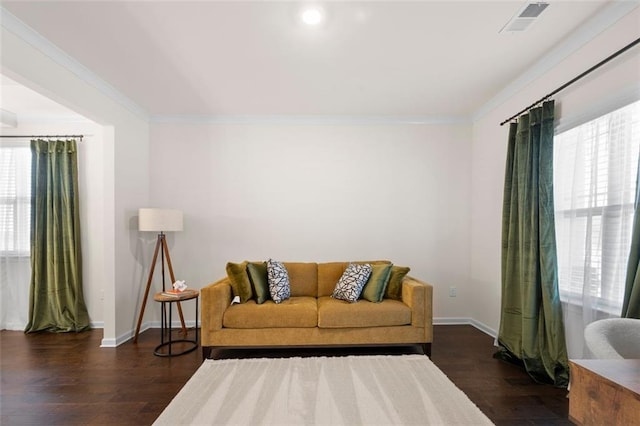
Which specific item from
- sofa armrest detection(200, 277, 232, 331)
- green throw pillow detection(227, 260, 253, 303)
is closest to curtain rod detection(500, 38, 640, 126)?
green throw pillow detection(227, 260, 253, 303)

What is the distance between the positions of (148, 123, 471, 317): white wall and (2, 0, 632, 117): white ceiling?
1.89 ft

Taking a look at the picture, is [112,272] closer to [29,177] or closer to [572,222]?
[29,177]

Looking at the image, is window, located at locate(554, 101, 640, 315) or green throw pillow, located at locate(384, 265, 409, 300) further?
green throw pillow, located at locate(384, 265, 409, 300)

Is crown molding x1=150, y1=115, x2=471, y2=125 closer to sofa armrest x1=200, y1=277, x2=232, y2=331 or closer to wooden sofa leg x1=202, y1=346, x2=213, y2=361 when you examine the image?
sofa armrest x1=200, y1=277, x2=232, y2=331

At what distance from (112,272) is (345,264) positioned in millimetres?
2543

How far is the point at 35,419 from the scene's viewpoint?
2195 mm

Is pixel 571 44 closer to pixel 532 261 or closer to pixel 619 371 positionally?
pixel 532 261

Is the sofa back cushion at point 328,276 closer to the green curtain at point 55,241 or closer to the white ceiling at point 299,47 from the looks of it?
the white ceiling at point 299,47

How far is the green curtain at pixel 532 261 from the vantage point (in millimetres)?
2625

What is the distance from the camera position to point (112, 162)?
3555mm

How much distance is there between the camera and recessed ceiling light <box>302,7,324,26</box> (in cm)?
217

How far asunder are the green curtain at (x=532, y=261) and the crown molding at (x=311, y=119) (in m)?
1.23

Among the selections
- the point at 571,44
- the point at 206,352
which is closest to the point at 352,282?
the point at 206,352

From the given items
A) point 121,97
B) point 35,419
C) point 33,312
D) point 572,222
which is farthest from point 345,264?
point 33,312
